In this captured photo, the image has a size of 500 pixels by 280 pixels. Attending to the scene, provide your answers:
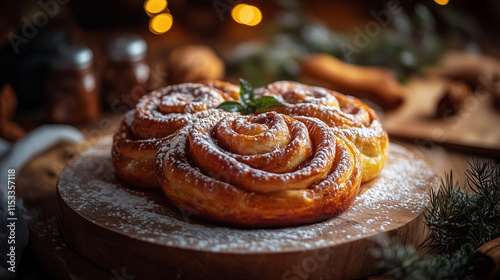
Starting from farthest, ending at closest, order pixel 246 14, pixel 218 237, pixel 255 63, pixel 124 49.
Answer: pixel 246 14 → pixel 255 63 → pixel 124 49 → pixel 218 237

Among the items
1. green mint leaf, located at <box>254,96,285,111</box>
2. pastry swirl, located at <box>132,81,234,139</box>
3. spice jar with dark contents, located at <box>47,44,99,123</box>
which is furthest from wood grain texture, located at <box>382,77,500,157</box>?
spice jar with dark contents, located at <box>47,44,99,123</box>

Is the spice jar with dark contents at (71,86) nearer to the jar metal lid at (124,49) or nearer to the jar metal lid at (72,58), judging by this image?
the jar metal lid at (72,58)

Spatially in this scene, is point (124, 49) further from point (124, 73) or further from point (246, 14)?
point (246, 14)

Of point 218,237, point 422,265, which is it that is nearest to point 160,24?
point 218,237

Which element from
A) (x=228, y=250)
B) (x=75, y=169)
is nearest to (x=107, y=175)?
(x=75, y=169)

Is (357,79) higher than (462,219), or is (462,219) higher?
(357,79)

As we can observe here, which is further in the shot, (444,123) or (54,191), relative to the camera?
(444,123)

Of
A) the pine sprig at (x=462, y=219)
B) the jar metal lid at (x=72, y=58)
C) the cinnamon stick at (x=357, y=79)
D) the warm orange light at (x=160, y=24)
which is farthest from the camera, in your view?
the warm orange light at (x=160, y=24)

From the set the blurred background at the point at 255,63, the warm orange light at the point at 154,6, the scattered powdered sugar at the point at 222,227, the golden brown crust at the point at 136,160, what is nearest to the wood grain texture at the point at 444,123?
the blurred background at the point at 255,63
